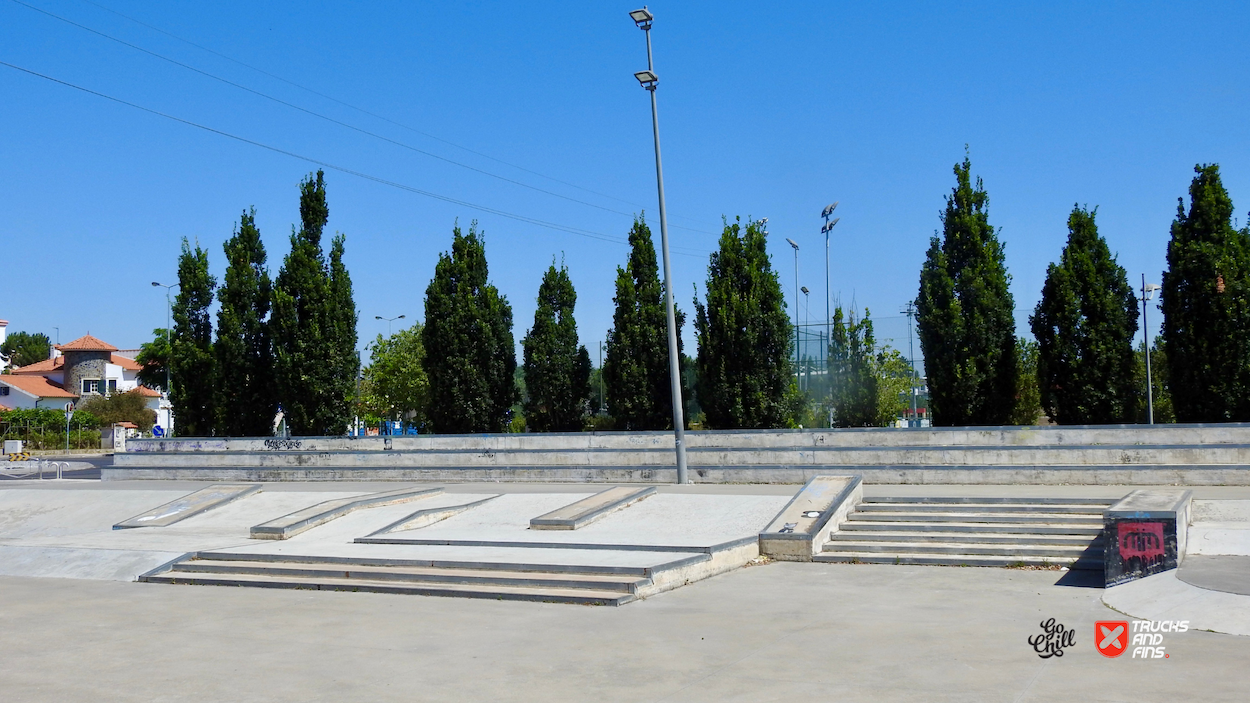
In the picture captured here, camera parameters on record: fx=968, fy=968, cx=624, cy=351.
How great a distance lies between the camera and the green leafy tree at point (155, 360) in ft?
213

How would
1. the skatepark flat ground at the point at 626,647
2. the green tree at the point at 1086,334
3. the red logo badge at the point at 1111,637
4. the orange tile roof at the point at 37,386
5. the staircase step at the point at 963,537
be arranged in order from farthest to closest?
the orange tile roof at the point at 37,386 < the green tree at the point at 1086,334 < the staircase step at the point at 963,537 < the red logo badge at the point at 1111,637 < the skatepark flat ground at the point at 626,647

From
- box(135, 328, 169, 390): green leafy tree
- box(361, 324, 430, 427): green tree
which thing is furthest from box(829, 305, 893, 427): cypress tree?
box(135, 328, 169, 390): green leafy tree

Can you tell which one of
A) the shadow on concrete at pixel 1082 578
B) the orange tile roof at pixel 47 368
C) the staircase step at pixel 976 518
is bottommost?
the shadow on concrete at pixel 1082 578

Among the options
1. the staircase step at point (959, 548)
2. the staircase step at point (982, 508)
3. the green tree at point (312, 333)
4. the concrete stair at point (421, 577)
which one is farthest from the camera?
the green tree at point (312, 333)

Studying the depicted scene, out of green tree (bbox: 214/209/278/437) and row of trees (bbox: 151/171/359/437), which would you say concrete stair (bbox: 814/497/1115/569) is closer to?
row of trees (bbox: 151/171/359/437)

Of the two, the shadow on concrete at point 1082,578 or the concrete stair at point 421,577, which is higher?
the concrete stair at point 421,577

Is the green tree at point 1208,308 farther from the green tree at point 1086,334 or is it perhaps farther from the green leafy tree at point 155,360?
the green leafy tree at point 155,360

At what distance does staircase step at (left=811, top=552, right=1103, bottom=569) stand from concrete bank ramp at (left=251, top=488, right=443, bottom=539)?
9109 millimetres

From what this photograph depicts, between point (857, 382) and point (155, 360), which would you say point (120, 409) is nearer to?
point (155, 360)

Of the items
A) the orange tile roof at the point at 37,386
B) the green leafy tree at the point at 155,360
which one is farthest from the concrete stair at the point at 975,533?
the orange tile roof at the point at 37,386

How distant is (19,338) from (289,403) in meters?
116

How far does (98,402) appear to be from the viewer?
222ft

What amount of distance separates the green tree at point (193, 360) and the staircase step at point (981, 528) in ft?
67.8

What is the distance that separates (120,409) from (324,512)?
5804 cm
